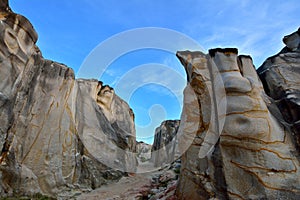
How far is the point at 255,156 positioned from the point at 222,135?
0.94 metres

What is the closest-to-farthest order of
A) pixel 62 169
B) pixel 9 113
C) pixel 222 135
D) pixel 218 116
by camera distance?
pixel 222 135, pixel 218 116, pixel 9 113, pixel 62 169

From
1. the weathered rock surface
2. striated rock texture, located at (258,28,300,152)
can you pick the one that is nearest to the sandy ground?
striated rock texture, located at (258,28,300,152)

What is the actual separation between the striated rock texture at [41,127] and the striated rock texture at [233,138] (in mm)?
6412

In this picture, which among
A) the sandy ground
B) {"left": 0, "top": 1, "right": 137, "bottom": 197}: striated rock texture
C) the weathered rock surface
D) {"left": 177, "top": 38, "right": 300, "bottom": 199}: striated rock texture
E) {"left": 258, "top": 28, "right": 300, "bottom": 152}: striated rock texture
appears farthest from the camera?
the weathered rock surface

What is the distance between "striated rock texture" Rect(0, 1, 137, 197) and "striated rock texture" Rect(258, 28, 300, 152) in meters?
9.69

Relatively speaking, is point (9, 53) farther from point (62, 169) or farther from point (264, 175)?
point (264, 175)

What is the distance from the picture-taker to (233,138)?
5.53 m

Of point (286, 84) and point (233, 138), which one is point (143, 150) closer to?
point (286, 84)

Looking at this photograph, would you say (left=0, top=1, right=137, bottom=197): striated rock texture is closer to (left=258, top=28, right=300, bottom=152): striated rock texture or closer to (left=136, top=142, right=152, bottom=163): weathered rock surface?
(left=258, top=28, right=300, bottom=152): striated rock texture

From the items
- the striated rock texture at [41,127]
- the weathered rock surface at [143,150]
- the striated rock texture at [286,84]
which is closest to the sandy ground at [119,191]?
the striated rock texture at [41,127]

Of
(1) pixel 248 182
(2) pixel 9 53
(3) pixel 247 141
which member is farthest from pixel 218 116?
(2) pixel 9 53

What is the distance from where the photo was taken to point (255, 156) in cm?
527

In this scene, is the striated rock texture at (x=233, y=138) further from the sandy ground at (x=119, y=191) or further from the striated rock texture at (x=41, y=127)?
the striated rock texture at (x=41, y=127)

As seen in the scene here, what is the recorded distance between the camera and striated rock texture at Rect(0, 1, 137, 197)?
8.24m
